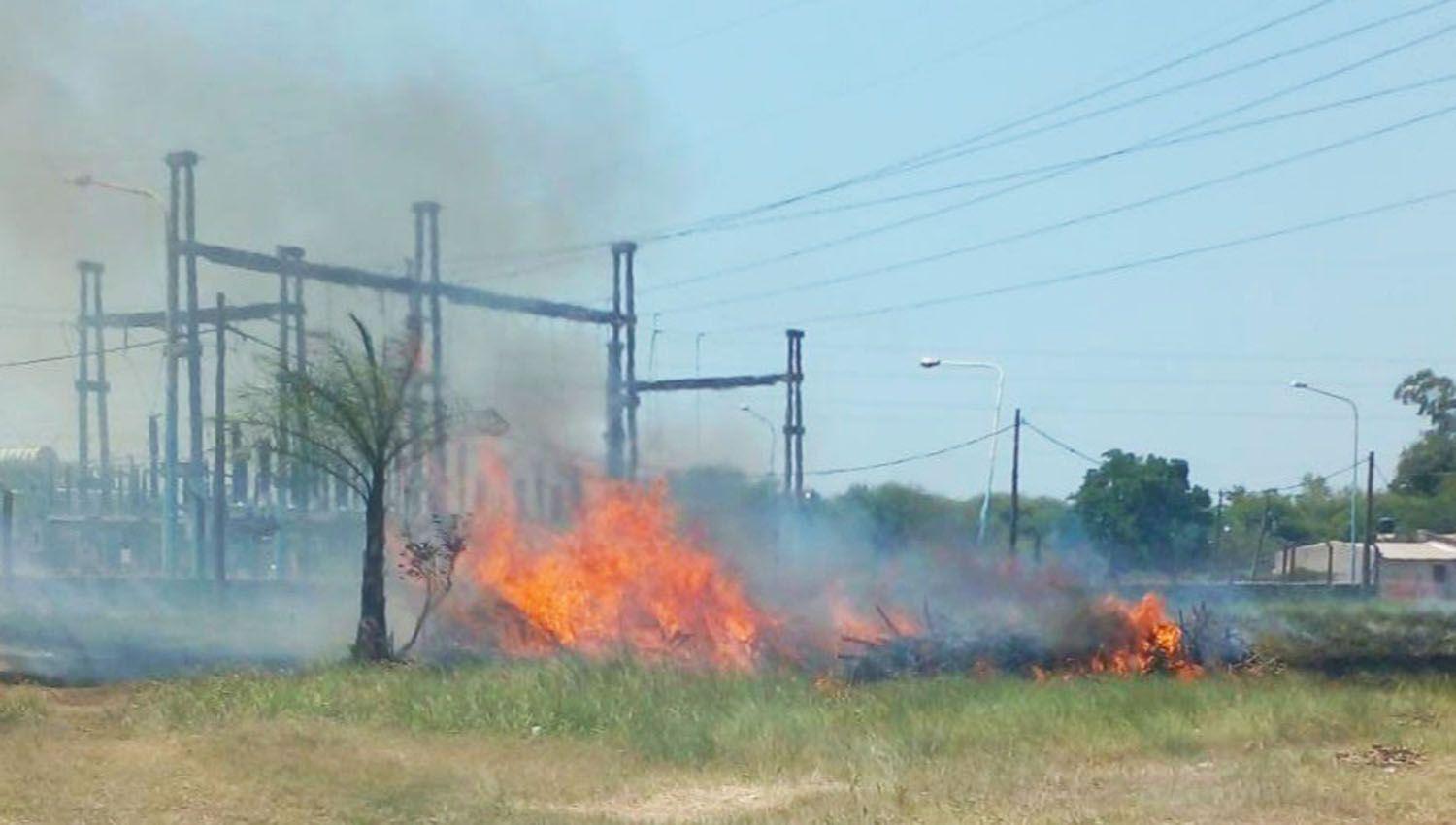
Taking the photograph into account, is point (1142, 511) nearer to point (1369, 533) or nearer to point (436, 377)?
point (1369, 533)

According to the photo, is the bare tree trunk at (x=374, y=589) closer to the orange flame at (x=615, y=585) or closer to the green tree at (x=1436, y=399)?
the orange flame at (x=615, y=585)

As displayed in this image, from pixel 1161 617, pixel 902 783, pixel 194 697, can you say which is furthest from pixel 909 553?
pixel 902 783

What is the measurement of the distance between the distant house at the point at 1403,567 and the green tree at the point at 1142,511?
13.7ft

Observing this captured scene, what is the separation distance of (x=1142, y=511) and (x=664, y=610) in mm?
38630

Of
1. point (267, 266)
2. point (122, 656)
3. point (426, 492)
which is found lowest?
point (122, 656)

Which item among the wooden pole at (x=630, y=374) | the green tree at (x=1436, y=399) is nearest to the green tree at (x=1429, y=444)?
the green tree at (x=1436, y=399)

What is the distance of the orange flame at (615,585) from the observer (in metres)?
30.8

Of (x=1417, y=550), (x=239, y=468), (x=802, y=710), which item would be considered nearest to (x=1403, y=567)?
(x=1417, y=550)

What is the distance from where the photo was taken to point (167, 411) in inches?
1623

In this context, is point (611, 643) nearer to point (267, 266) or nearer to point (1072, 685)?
point (1072, 685)

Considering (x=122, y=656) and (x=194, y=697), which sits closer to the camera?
(x=194, y=697)

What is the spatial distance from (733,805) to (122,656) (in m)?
19.5

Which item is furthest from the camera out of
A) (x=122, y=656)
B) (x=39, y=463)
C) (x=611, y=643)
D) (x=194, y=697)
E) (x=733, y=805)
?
(x=39, y=463)

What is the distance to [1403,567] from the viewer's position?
190ft
